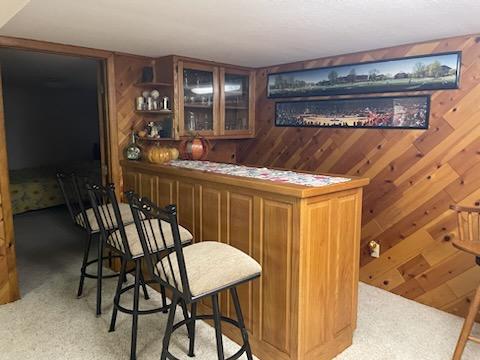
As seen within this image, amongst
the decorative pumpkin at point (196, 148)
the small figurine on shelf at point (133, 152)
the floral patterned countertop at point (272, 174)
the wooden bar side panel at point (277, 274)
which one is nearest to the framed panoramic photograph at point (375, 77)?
the decorative pumpkin at point (196, 148)

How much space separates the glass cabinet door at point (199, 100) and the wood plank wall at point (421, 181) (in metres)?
1.02

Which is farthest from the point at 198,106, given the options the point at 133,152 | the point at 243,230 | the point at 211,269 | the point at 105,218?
the point at 211,269

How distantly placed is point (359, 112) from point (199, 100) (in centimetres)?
155

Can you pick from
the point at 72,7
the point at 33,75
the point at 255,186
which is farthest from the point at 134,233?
the point at 33,75

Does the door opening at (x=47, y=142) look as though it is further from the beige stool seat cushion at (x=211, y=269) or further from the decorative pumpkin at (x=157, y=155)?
the beige stool seat cushion at (x=211, y=269)

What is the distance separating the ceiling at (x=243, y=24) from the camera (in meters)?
2.03

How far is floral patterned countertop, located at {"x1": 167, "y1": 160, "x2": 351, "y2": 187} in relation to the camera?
2209 millimetres

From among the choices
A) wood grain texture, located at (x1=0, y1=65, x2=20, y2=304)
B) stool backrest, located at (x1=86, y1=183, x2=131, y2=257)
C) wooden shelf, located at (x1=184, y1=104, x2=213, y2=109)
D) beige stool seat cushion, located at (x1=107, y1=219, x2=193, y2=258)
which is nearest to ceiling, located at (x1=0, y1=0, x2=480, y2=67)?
wooden shelf, located at (x1=184, y1=104, x2=213, y2=109)

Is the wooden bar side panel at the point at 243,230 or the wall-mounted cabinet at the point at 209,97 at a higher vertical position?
the wall-mounted cabinet at the point at 209,97

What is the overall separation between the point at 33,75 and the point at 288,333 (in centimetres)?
476

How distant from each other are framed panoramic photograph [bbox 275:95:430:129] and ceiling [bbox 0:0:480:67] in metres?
0.46

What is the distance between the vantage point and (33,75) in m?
5.02

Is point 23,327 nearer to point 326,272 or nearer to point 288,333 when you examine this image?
point 288,333

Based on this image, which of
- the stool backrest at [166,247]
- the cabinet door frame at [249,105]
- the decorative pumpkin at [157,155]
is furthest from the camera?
the cabinet door frame at [249,105]
